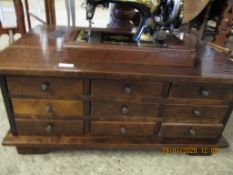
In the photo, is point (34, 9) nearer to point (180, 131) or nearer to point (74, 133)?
point (74, 133)

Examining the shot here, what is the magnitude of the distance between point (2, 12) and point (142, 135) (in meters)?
1.81

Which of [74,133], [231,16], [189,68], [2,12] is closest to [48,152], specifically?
[74,133]

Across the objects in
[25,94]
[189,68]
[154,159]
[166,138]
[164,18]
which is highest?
[164,18]

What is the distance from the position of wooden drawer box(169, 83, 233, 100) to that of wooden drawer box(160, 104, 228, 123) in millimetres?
60

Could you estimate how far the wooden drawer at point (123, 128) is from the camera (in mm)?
1020

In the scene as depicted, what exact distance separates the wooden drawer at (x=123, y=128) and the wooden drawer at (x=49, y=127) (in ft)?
0.27

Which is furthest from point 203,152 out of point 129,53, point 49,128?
point 49,128

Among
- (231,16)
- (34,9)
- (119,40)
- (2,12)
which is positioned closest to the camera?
(119,40)

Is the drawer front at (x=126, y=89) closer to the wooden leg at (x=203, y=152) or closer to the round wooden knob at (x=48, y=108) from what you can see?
the round wooden knob at (x=48, y=108)

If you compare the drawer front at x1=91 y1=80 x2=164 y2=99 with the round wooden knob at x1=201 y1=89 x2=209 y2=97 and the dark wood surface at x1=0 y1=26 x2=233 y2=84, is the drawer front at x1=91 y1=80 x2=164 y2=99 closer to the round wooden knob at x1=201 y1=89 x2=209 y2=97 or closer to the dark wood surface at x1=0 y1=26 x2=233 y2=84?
the dark wood surface at x1=0 y1=26 x2=233 y2=84

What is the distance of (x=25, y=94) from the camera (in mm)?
895
